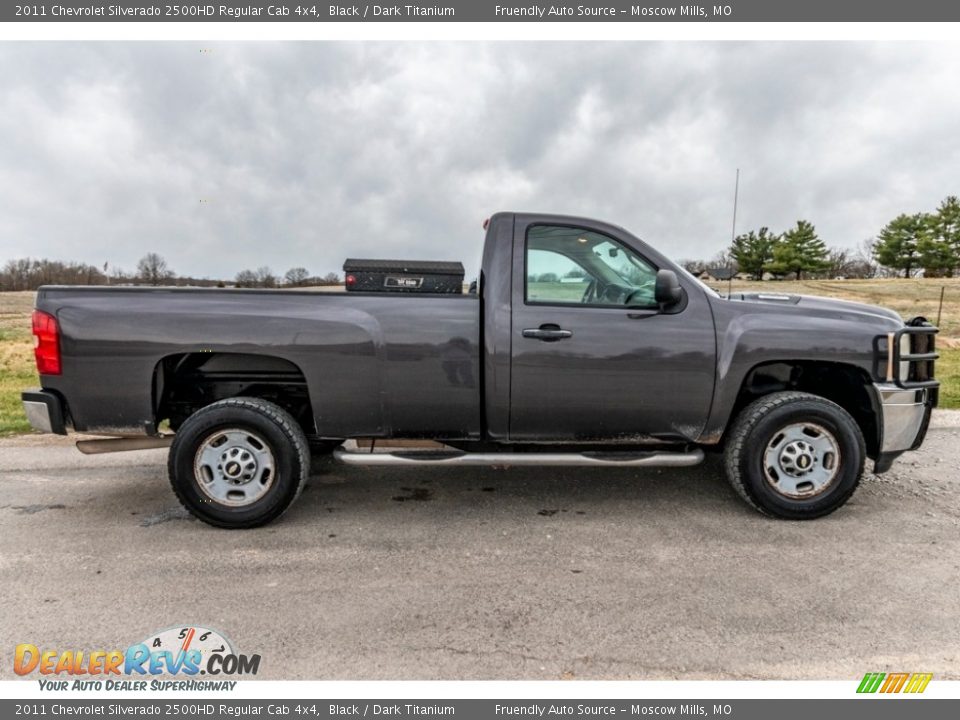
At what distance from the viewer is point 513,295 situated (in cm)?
377

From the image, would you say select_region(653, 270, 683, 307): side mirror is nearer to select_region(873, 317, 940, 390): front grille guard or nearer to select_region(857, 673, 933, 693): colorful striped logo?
select_region(873, 317, 940, 390): front grille guard

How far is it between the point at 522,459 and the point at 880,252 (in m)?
81.6

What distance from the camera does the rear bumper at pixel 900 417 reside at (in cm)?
382

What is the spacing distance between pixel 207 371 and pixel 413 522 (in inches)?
68.5

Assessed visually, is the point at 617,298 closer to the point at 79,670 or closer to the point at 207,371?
the point at 207,371

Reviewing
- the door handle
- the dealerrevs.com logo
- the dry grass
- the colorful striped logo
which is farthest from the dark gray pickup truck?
the dry grass

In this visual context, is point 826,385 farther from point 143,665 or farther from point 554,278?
point 143,665

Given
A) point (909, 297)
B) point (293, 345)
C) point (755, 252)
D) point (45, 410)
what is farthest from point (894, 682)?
point (755, 252)

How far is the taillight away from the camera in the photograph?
11.7 ft

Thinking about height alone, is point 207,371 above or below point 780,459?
above

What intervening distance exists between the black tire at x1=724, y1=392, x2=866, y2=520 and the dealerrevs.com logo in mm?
3072

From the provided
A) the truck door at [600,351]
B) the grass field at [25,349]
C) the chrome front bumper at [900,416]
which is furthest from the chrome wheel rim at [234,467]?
the chrome front bumper at [900,416]

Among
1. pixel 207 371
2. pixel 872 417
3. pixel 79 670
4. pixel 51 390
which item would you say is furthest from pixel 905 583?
pixel 51 390

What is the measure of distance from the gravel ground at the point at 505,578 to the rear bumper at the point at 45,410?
2.19 ft
